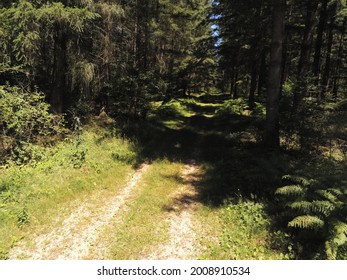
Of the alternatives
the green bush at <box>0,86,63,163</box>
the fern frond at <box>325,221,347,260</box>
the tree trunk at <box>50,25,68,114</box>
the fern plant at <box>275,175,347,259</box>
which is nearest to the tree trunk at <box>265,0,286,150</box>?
the fern plant at <box>275,175,347,259</box>

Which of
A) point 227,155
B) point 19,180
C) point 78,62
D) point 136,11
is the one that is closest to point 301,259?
point 227,155

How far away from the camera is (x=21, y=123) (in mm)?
9430

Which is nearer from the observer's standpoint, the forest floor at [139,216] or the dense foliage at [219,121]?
the forest floor at [139,216]

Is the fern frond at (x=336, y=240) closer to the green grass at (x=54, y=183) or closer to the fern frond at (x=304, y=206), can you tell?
the fern frond at (x=304, y=206)

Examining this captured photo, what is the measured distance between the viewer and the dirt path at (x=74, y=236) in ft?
16.6

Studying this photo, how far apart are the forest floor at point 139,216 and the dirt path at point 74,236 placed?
18 millimetres

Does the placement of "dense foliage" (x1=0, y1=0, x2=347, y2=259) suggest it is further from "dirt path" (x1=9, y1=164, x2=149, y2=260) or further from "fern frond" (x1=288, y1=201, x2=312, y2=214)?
"dirt path" (x1=9, y1=164, x2=149, y2=260)

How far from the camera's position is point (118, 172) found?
8.82 metres

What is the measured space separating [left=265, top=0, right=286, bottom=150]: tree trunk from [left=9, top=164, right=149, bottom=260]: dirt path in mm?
5844

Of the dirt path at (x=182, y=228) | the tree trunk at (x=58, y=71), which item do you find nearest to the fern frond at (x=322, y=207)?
the dirt path at (x=182, y=228)

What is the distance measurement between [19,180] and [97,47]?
10.2m

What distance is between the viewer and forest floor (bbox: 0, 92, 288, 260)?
16.9 feet

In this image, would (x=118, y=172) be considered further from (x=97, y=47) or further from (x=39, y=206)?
(x=97, y=47)

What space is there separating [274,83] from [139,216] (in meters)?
6.79
